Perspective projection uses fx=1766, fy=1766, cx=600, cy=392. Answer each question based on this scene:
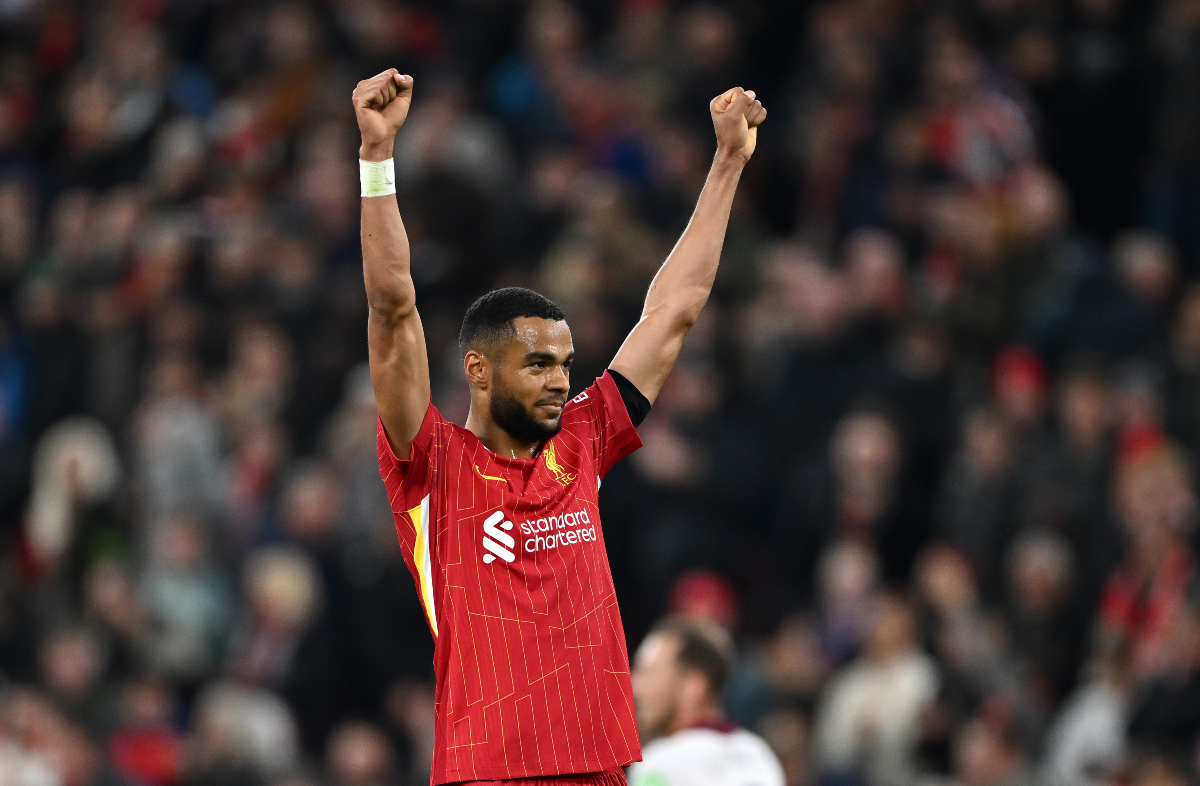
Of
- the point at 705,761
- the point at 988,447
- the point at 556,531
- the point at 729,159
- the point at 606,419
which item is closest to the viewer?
the point at 556,531

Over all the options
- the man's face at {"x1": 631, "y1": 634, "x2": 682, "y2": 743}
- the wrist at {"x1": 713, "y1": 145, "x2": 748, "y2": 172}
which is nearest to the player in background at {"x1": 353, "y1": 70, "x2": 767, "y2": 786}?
the wrist at {"x1": 713, "y1": 145, "x2": 748, "y2": 172}

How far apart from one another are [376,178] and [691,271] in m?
1.15

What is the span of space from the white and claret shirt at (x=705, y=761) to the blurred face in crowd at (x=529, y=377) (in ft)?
6.37

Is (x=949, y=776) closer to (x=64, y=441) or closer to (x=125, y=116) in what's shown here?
(x=64, y=441)

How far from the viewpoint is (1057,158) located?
12242mm

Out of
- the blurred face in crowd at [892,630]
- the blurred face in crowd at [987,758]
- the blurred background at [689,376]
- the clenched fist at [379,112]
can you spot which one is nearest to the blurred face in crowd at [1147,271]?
the blurred background at [689,376]

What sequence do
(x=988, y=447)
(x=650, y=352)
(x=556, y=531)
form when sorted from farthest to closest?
(x=988, y=447) < (x=650, y=352) < (x=556, y=531)

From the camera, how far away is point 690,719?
6363mm

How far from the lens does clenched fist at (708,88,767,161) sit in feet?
17.3

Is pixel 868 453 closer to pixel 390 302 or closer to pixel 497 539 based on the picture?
pixel 497 539

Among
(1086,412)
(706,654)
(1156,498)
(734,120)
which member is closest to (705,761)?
(706,654)

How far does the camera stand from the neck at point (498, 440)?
4656mm

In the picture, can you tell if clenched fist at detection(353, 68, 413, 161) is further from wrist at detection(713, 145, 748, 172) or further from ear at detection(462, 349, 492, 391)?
wrist at detection(713, 145, 748, 172)

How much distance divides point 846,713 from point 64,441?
21.5 feet
